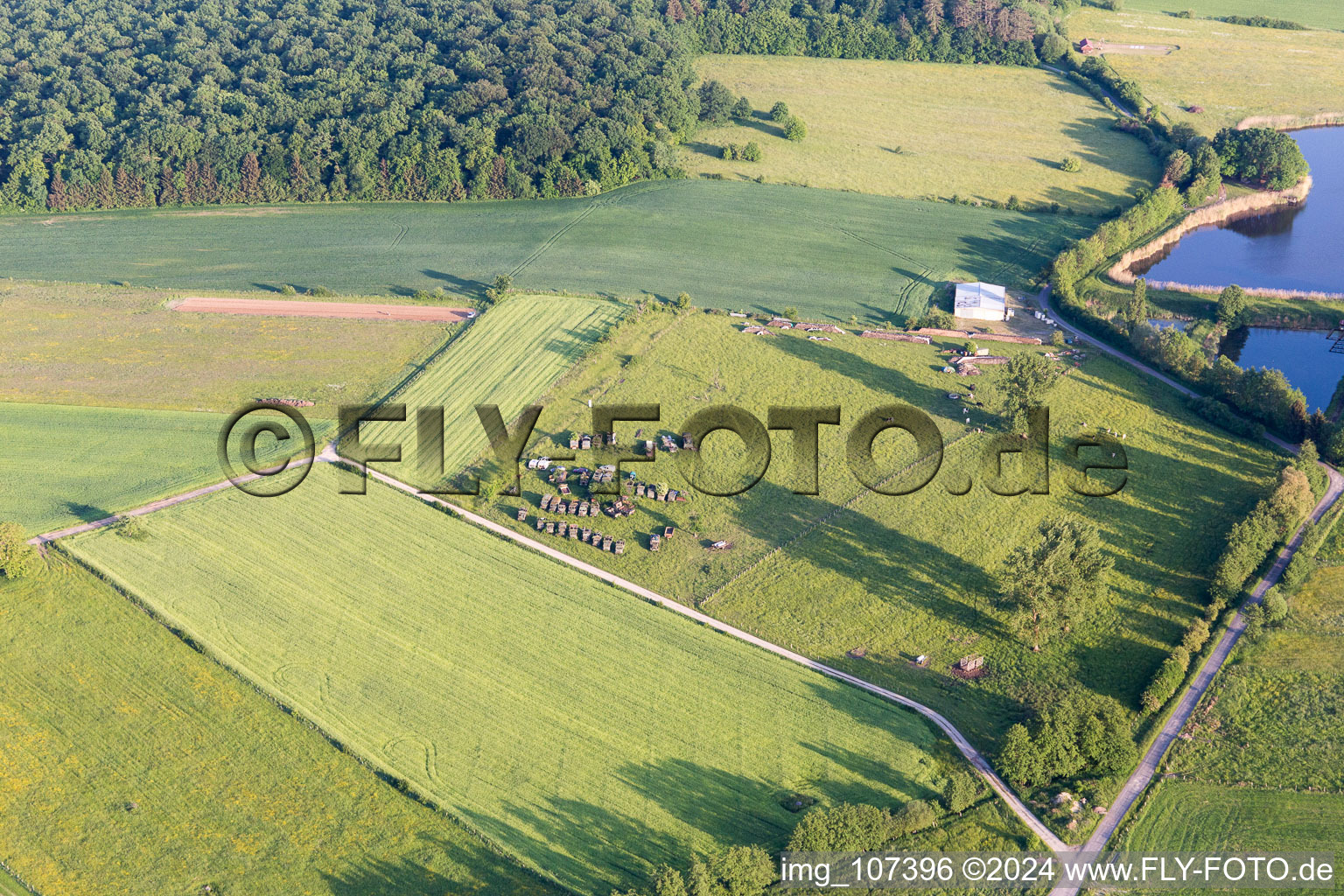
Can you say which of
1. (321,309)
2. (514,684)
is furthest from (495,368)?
(514,684)

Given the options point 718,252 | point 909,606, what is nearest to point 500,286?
point 718,252

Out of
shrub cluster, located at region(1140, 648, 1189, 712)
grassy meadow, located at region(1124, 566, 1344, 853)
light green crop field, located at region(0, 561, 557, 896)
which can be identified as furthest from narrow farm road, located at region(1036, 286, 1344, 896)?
light green crop field, located at region(0, 561, 557, 896)

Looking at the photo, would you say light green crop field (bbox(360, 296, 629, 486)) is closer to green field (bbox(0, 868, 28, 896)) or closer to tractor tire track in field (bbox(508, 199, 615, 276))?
tractor tire track in field (bbox(508, 199, 615, 276))

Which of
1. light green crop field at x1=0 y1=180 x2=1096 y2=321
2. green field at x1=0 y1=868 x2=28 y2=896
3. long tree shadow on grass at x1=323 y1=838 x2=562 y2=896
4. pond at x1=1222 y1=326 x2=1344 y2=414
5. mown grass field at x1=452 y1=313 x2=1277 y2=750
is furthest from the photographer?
light green crop field at x1=0 y1=180 x2=1096 y2=321

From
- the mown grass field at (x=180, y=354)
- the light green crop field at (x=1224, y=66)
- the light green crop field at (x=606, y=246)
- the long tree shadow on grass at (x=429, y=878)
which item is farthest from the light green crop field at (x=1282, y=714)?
the light green crop field at (x=1224, y=66)

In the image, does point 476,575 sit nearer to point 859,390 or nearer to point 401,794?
point 401,794
